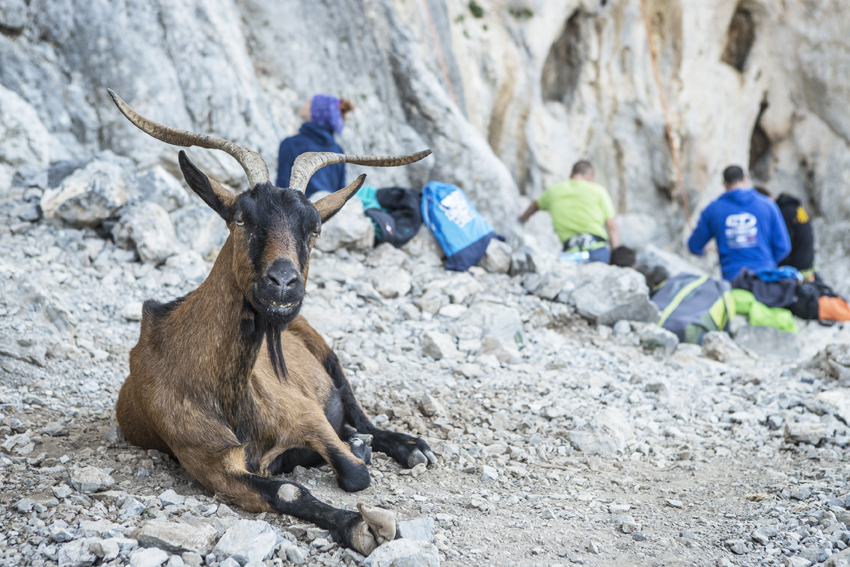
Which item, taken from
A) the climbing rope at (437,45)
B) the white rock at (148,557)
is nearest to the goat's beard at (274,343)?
the white rock at (148,557)

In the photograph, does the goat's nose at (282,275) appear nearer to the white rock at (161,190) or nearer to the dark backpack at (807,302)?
the white rock at (161,190)

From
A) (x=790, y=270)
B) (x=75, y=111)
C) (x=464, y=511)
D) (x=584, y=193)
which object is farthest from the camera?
(x=584, y=193)

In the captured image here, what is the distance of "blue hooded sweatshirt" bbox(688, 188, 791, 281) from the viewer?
8781mm

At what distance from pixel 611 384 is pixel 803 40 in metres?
13.7

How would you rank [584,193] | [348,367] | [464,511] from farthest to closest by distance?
1. [584,193]
2. [348,367]
3. [464,511]

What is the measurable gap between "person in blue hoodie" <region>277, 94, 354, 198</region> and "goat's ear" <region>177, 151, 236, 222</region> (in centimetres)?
385

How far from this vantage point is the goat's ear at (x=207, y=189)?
3177 mm

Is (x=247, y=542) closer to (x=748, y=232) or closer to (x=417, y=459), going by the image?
(x=417, y=459)

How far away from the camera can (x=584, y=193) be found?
905 centimetres

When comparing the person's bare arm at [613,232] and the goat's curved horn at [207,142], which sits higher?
the goat's curved horn at [207,142]

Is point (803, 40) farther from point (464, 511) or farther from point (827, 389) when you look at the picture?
point (464, 511)

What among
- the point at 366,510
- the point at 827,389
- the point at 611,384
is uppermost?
the point at 366,510

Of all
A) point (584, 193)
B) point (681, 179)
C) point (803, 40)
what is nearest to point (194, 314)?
point (584, 193)

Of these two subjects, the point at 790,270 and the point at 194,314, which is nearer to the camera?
the point at 194,314
